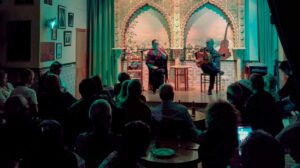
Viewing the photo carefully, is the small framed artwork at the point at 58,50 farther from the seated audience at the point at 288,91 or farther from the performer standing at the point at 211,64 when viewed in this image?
the seated audience at the point at 288,91

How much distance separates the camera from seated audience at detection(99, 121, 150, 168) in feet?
6.02

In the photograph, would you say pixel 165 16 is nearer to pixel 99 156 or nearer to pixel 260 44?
pixel 260 44

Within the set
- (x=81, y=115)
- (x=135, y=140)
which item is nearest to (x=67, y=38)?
(x=81, y=115)

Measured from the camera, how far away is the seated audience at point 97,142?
253 centimetres

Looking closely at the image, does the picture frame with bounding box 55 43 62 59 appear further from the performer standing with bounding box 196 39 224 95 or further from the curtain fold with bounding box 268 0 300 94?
the curtain fold with bounding box 268 0 300 94

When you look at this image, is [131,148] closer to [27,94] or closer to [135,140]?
[135,140]

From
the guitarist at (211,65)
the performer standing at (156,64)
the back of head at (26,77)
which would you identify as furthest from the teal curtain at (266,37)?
the back of head at (26,77)

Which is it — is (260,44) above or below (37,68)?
above

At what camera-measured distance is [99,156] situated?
2.55 metres

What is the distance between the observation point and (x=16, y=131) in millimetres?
2566

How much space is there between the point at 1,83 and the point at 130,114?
7.21ft

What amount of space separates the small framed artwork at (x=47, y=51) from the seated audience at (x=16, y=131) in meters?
4.87

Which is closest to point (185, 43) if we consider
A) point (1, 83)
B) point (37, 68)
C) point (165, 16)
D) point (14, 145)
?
point (165, 16)

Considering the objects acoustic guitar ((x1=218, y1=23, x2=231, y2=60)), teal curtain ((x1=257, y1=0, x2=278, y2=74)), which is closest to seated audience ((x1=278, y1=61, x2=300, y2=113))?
teal curtain ((x1=257, y1=0, x2=278, y2=74))
